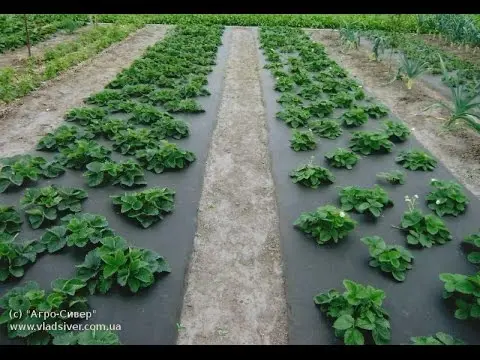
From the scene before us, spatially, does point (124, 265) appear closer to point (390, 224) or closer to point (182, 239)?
point (182, 239)

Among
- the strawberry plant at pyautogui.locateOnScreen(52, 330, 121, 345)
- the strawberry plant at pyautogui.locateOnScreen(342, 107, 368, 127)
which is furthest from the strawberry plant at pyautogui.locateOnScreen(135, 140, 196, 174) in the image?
the strawberry plant at pyautogui.locateOnScreen(342, 107, 368, 127)

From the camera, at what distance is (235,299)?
3611 mm

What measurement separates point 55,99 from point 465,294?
749 centimetres

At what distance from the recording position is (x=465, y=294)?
3449 mm

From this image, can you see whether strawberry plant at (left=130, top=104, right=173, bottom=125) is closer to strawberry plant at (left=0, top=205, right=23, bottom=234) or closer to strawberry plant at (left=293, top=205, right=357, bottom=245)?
strawberry plant at (left=0, top=205, right=23, bottom=234)

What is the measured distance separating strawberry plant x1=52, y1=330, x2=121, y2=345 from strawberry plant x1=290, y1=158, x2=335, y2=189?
307cm

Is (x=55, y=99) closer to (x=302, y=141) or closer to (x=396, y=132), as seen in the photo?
(x=302, y=141)

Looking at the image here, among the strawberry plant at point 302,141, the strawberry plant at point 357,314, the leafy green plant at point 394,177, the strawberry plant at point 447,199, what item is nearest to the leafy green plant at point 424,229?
the strawberry plant at point 447,199

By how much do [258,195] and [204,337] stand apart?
90.2 inches

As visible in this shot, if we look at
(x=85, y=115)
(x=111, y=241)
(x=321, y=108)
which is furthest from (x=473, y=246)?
(x=85, y=115)

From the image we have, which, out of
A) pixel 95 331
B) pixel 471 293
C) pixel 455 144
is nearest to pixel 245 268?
pixel 95 331

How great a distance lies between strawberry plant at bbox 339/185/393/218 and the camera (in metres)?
4.53

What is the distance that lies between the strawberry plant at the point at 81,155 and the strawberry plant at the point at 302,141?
9.16 feet
